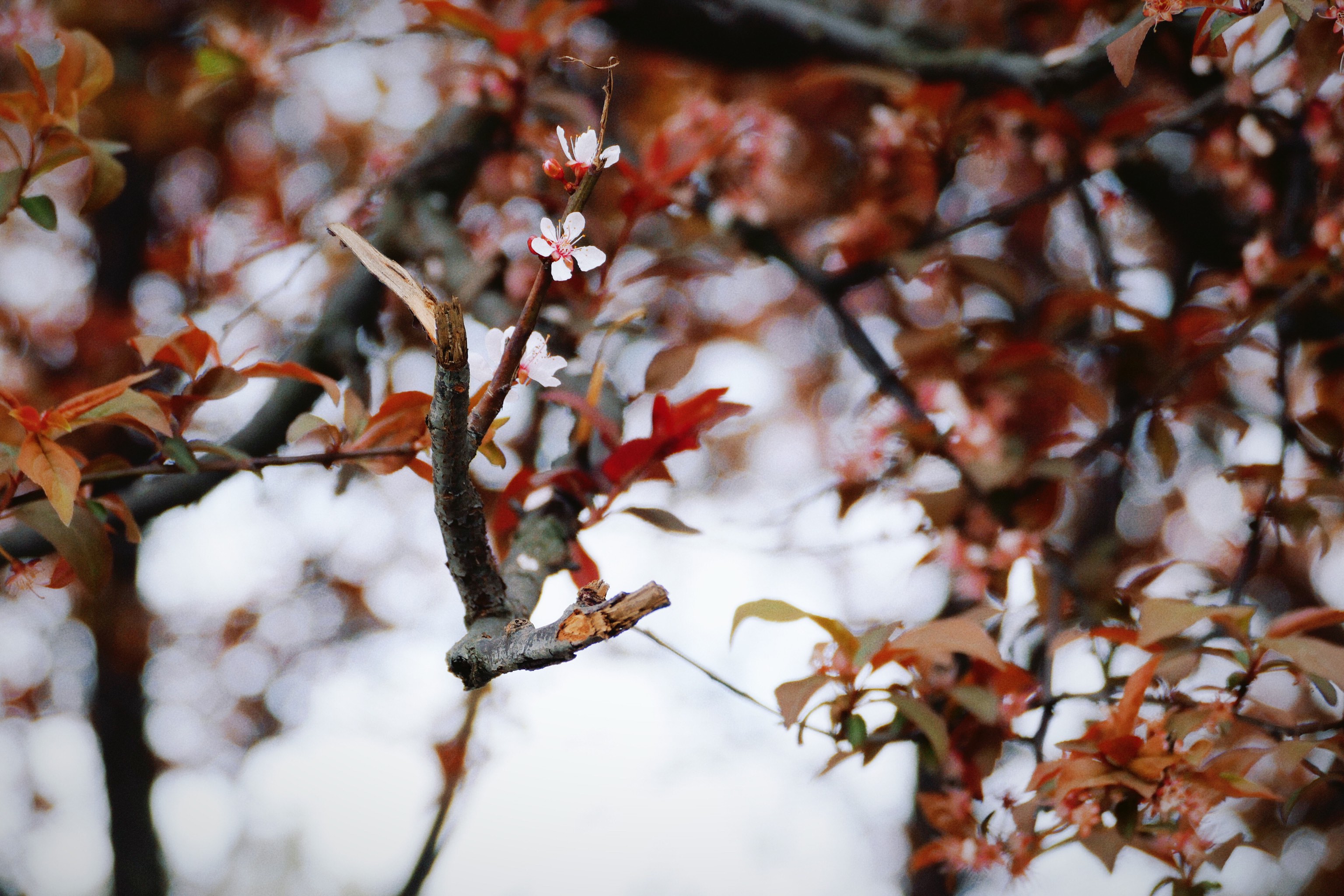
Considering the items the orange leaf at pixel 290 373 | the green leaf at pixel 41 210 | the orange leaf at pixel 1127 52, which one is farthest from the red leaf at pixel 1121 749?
the green leaf at pixel 41 210

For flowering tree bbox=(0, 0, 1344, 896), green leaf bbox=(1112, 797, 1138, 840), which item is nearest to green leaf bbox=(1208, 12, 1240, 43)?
flowering tree bbox=(0, 0, 1344, 896)

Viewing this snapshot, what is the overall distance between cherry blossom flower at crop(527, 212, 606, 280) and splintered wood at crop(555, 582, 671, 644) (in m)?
0.15

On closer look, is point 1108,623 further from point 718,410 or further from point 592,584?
point 592,584

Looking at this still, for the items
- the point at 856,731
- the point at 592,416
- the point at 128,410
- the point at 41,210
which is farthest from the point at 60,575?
the point at 856,731

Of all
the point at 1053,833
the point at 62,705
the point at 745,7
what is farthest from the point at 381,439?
the point at 62,705

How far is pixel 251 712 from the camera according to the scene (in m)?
2.35

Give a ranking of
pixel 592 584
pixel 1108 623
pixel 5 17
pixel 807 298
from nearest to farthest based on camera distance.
A: 1. pixel 592 584
2. pixel 1108 623
3. pixel 5 17
4. pixel 807 298

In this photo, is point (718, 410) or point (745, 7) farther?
point (745, 7)

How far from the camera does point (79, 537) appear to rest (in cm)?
54

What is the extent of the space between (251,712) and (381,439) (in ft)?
7.19

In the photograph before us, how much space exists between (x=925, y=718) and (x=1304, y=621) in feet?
0.94

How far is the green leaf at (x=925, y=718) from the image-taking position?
24.4 inches

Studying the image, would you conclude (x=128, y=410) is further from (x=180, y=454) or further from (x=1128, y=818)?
(x=1128, y=818)

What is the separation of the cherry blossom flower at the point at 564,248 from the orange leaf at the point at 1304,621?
0.58 metres
